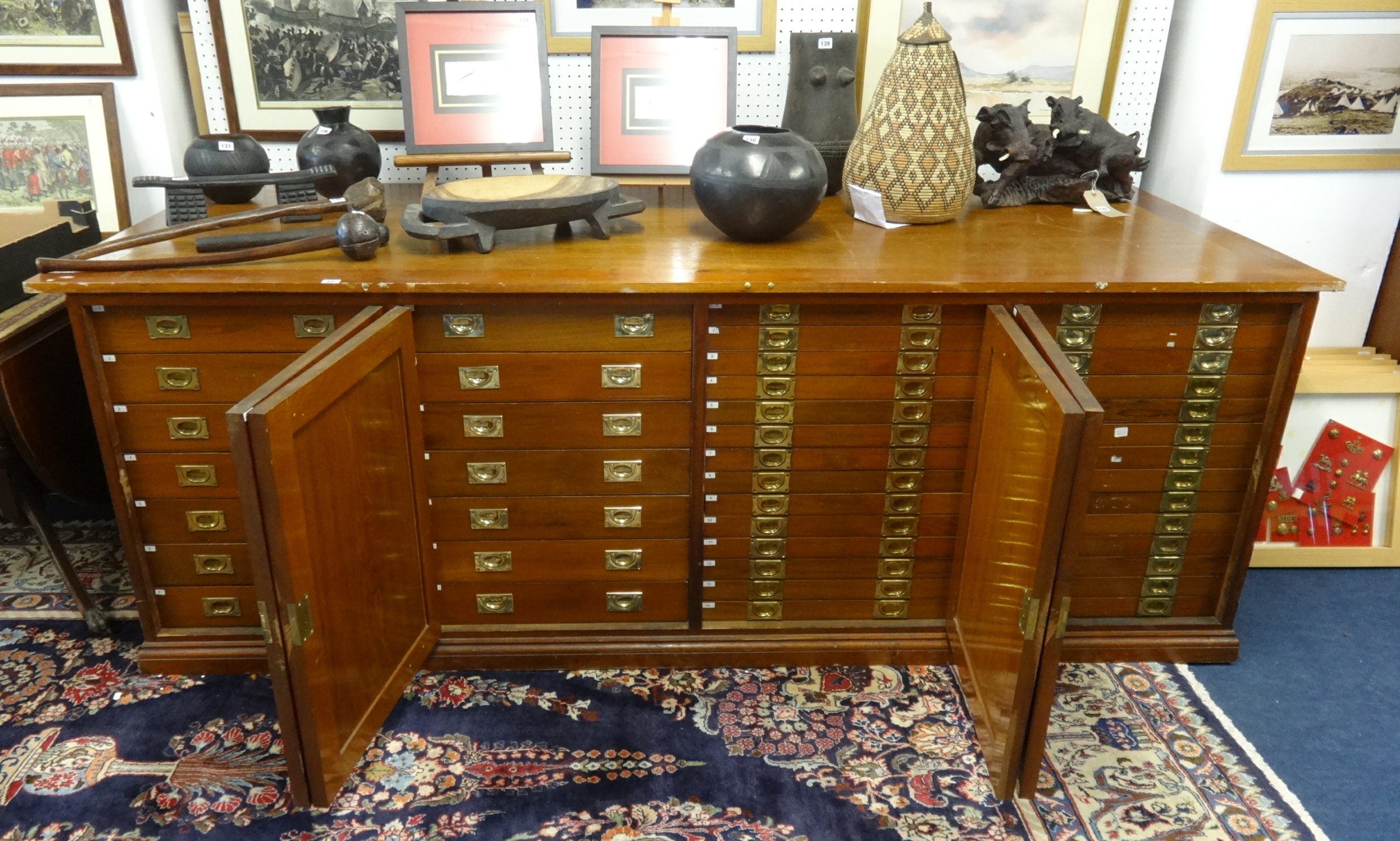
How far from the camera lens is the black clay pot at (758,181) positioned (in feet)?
6.88

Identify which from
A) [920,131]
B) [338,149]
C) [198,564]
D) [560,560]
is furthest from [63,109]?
[920,131]

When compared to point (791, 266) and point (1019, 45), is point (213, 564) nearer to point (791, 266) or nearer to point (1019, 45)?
point (791, 266)

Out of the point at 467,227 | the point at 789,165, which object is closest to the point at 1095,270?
the point at 789,165

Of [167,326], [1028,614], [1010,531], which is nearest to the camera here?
[1028,614]

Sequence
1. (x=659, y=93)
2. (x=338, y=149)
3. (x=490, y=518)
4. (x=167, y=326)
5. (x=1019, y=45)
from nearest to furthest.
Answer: (x=167, y=326) < (x=490, y=518) < (x=338, y=149) < (x=659, y=93) < (x=1019, y=45)

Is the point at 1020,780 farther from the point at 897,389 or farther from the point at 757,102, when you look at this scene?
the point at 757,102

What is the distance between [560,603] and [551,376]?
0.60 m

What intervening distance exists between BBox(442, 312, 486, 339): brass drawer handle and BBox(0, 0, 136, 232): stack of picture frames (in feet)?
4.60

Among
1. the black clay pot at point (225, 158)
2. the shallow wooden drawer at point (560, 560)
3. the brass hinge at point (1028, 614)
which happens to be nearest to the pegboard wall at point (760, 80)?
the black clay pot at point (225, 158)

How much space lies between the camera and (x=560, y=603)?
2355 mm

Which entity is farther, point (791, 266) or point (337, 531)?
point (791, 266)

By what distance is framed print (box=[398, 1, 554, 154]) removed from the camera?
8.29 ft

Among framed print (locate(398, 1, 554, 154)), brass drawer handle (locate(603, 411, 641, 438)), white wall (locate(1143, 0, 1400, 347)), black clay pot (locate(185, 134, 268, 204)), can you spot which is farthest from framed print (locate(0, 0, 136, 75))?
white wall (locate(1143, 0, 1400, 347))

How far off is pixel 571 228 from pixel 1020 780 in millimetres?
1549
